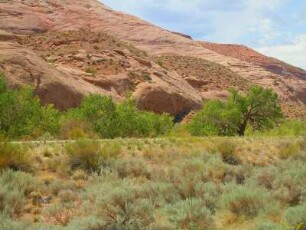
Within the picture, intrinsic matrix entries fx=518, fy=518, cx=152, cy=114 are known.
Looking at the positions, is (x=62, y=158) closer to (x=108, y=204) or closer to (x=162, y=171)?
(x=162, y=171)

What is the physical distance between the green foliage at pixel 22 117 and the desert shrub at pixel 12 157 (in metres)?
9.24

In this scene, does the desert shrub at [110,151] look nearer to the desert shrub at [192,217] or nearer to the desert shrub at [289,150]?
→ the desert shrub at [192,217]

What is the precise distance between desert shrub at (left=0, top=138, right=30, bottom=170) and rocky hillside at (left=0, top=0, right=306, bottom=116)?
29193 millimetres

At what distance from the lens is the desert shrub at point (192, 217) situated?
32.0 ft

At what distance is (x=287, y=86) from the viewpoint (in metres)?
101

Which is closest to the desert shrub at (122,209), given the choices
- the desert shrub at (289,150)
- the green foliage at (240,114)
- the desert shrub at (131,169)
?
the desert shrub at (131,169)

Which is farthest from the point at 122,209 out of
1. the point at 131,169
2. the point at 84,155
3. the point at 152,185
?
the point at 84,155

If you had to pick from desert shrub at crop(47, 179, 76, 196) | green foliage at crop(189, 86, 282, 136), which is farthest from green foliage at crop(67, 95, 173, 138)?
desert shrub at crop(47, 179, 76, 196)

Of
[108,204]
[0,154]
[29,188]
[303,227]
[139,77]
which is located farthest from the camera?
[139,77]

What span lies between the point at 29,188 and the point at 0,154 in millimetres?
1803

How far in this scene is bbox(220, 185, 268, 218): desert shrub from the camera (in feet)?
35.6

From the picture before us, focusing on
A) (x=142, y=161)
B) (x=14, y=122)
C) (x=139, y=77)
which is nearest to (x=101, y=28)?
(x=139, y=77)

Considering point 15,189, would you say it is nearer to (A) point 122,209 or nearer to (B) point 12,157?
(B) point 12,157

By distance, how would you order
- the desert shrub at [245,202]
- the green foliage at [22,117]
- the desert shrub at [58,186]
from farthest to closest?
1. the green foliage at [22,117]
2. the desert shrub at [58,186]
3. the desert shrub at [245,202]
